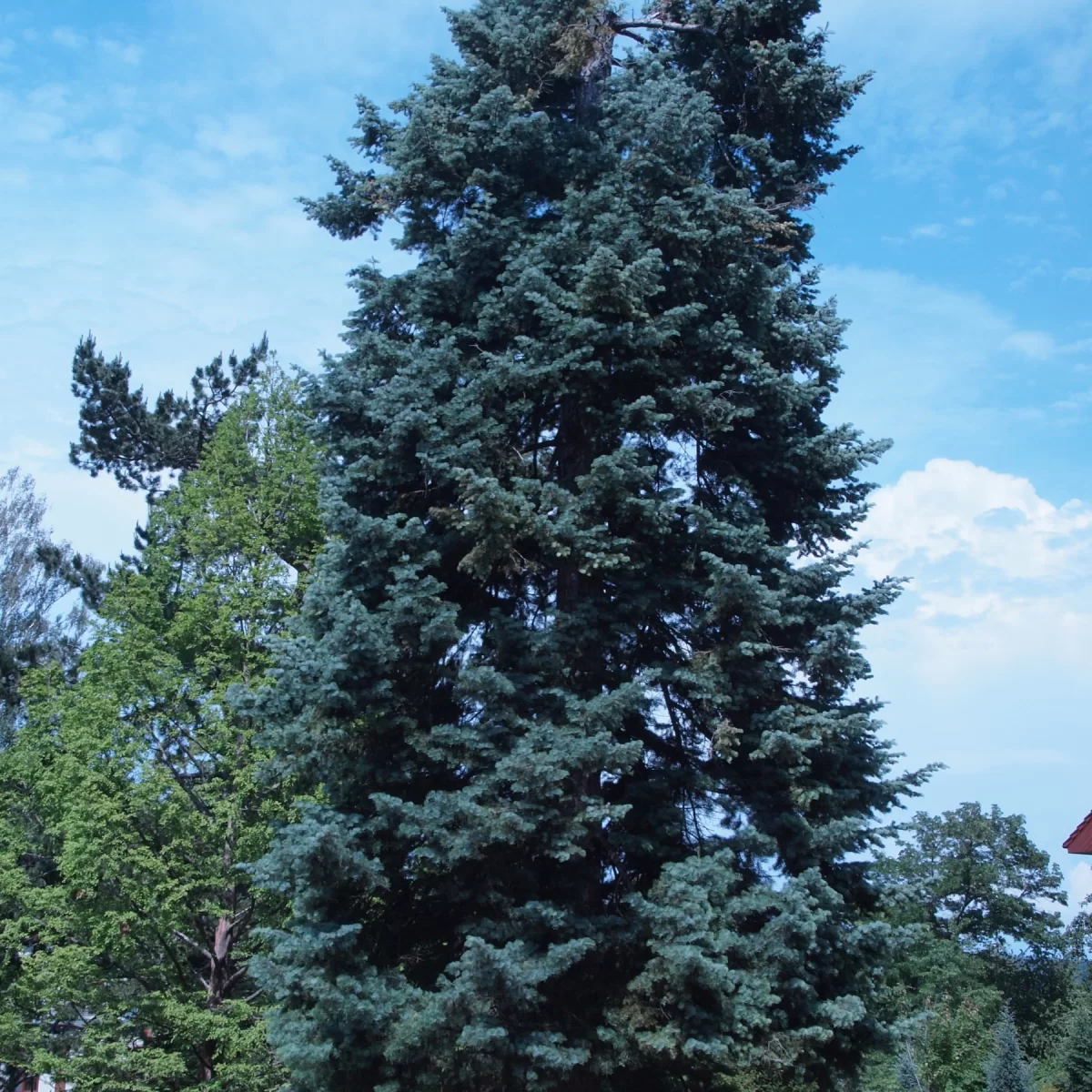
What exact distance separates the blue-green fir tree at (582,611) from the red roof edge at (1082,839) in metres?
6.12

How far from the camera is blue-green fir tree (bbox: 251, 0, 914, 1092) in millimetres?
7621

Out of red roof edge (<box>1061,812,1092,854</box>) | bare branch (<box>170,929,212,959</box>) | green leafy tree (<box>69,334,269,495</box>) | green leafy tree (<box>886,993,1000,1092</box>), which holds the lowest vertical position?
green leafy tree (<box>886,993,1000,1092</box>)

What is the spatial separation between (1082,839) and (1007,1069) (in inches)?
508

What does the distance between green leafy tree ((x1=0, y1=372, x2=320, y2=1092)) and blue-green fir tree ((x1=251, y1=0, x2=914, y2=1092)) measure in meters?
3.46

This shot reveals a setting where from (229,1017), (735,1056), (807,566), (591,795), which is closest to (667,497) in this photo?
(807,566)

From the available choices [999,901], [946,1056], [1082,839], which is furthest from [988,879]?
[1082,839]

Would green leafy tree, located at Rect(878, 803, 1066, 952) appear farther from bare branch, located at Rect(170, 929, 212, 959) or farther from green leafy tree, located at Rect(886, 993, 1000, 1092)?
bare branch, located at Rect(170, 929, 212, 959)

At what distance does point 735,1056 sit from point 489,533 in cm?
435

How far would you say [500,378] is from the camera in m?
8.96

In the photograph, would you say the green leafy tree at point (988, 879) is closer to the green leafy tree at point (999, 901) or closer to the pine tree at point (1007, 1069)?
the green leafy tree at point (999, 901)

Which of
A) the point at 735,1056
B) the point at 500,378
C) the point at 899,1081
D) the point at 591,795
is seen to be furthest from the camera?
the point at 899,1081

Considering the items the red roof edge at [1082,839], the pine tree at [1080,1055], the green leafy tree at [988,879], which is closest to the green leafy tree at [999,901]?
the green leafy tree at [988,879]

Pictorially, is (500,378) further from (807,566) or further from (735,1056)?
(735,1056)

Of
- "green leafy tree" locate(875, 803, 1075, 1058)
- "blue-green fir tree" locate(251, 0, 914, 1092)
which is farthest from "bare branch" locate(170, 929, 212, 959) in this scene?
"green leafy tree" locate(875, 803, 1075, 1058)
